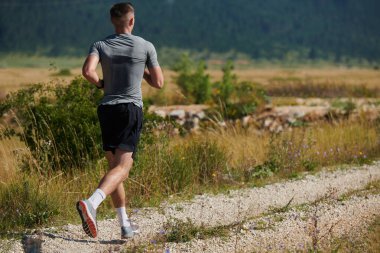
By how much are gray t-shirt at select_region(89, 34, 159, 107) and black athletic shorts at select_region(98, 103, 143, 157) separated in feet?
0.21

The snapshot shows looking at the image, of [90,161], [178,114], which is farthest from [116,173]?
[178,114]

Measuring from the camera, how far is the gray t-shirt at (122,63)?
6387mm

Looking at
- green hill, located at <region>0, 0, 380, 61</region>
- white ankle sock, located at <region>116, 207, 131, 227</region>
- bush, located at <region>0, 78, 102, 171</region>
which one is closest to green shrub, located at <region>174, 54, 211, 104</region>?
bush, located at <region>0, 78, 102, 171</region>

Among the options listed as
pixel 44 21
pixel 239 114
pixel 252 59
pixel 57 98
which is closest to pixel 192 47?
pixel 252 59

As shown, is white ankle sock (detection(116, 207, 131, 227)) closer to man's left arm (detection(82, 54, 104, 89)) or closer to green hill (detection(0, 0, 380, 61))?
man's left arm (detection(82, 54, 104, 89))

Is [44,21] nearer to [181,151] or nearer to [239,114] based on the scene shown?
[239,114]

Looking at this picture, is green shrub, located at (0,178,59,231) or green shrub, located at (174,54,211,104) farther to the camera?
green shrub, located at (174,54,211,104)

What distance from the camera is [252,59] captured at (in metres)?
133

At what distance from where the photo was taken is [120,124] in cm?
652

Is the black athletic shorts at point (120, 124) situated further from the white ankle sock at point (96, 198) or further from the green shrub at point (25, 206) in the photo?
the green shrub at point (25, 206)

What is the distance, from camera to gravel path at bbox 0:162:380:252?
22.0 feet

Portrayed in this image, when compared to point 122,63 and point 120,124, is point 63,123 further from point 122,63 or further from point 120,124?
point 122,63

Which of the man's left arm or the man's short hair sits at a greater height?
the man's short hair

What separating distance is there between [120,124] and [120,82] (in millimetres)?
384
